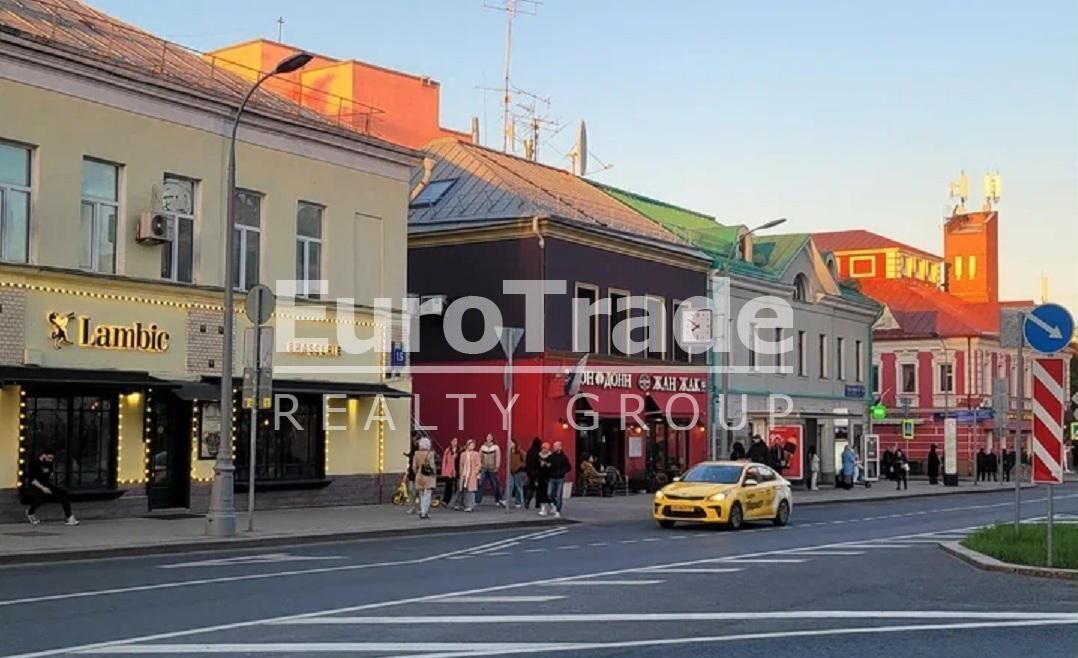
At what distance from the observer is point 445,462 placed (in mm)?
31609

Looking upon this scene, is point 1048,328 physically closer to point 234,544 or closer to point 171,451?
point 234,544

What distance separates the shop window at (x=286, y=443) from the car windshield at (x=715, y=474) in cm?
842

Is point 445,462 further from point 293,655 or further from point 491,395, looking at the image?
point 293,655

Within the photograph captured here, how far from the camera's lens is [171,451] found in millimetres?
27500

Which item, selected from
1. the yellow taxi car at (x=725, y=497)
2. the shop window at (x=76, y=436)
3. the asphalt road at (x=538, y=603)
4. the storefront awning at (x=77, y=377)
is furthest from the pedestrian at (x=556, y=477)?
the shop window at (x=76, y=436)

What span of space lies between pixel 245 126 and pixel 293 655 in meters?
20.3

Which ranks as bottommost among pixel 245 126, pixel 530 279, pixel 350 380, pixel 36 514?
pixel 36 514

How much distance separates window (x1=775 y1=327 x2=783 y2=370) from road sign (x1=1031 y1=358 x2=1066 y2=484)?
108 feet

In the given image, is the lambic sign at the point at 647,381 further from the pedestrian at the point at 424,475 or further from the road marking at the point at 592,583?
the road marking at the point at 592,583

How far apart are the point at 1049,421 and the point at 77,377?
16.3 m

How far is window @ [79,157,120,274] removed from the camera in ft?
85.1

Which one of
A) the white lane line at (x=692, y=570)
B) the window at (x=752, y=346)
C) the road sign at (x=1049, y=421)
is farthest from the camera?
the window at (x=752, y=346)

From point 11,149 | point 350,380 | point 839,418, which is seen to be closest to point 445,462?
point 350,380

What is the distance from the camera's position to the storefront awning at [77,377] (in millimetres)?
23594
